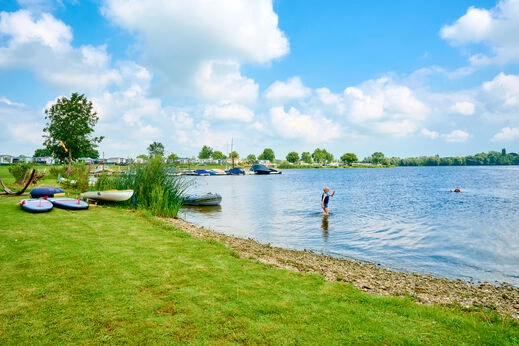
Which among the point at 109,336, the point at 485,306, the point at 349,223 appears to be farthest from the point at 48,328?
the point at 349,223

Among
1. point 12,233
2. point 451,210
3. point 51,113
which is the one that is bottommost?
point 451,210

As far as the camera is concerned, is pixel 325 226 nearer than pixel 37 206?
No

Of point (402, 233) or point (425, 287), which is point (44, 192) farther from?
point (402, 233)

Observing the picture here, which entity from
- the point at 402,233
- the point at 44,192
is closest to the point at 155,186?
the point at 44,192

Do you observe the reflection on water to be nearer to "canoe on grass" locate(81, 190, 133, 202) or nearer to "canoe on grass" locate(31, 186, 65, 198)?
"canoe on grass" locate(81, 190, 133, 202)

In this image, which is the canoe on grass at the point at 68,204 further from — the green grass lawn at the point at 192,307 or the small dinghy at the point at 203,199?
the small dinghy at the point at 203,199

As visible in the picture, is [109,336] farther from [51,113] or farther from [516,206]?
[51,113]

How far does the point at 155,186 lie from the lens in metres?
15.7

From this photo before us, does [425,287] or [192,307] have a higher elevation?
[192,307]

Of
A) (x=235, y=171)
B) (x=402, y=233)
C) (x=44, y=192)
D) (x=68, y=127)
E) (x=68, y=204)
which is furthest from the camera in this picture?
(x=235, y=171)

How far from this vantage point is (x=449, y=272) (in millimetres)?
10406

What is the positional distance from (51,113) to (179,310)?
41839 mm

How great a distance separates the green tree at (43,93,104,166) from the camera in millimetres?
37625

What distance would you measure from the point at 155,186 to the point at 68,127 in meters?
29.2
